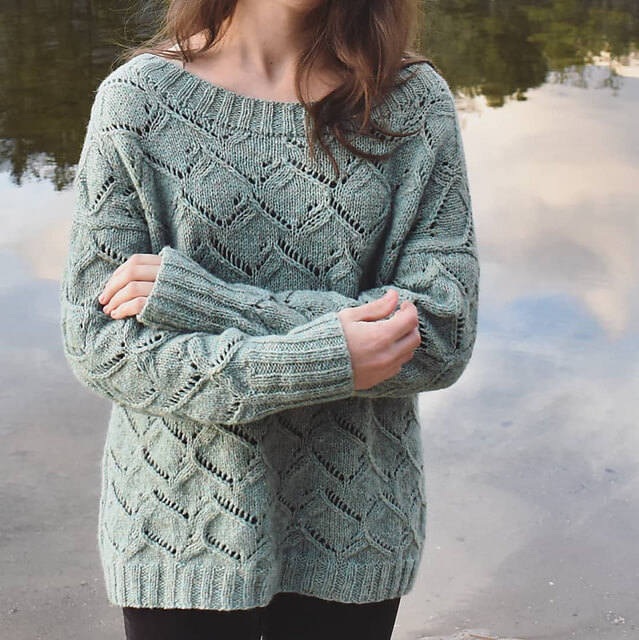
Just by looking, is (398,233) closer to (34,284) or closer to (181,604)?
(181,604)

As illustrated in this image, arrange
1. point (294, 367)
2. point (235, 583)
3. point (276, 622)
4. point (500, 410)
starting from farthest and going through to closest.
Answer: point (500, 410)
point (276, 622)
point (235, 583)
point (294, 367)

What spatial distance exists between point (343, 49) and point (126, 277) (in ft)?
1.50

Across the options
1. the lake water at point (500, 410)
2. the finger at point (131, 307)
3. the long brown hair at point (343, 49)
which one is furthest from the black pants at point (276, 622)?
the lake water at point (500, 410)

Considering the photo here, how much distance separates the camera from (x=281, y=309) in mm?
1219

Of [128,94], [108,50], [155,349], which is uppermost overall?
[128,94]

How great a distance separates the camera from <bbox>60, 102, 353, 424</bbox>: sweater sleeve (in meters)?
1.15

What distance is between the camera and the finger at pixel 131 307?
3.81ft

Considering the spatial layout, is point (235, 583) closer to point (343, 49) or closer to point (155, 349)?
point (155, 349)

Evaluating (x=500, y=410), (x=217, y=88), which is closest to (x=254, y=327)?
(x=217, y=88)

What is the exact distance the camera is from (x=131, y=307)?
1.16 metres

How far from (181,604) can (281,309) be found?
42 centimetres

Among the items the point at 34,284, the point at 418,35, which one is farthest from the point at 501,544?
the point at 34,284

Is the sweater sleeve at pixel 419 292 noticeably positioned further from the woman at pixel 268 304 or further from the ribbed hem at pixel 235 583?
the ribbed hem at pixel 235 583

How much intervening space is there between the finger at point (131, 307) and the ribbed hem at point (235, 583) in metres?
0.35
